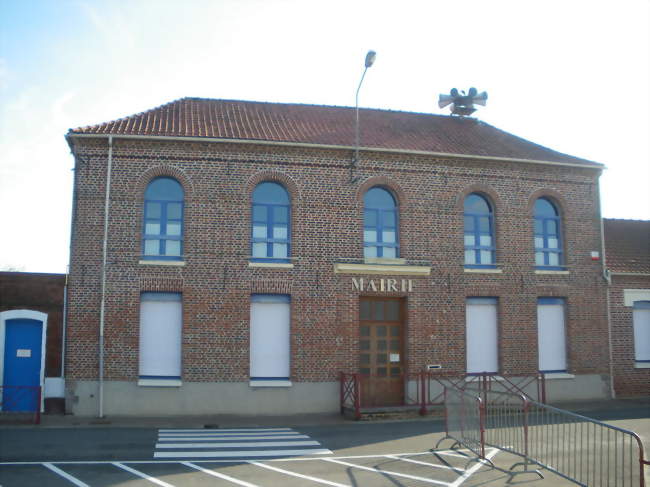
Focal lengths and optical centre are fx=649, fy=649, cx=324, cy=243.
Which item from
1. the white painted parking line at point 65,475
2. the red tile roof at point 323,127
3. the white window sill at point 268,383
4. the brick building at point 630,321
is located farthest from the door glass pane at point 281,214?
the brick building at point 630,321

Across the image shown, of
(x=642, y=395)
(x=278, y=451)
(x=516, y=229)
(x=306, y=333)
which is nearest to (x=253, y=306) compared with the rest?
(x=306, y=333)

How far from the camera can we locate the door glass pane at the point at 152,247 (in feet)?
57.5

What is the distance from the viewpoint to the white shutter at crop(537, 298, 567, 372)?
1955 centimetres

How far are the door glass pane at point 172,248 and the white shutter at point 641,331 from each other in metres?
14.3

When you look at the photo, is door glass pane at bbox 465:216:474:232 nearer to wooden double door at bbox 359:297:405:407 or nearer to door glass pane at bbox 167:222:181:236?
wooden double door at bbox 359:297:405:407

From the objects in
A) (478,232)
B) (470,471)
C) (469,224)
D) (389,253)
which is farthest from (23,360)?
(478,232)

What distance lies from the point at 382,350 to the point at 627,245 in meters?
9.86

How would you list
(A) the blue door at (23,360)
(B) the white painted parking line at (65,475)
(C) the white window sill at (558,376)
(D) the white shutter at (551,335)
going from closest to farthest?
(B) the white painted parking line at (65,475), (A) the blue door at (23,360), (C) the white window sill at (558,376), (D) the white shutter at (551,335)

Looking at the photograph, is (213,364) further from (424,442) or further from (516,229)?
(516,229)

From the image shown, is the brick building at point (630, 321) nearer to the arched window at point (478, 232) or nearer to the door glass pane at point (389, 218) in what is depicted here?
the arched window at point (478, 232)

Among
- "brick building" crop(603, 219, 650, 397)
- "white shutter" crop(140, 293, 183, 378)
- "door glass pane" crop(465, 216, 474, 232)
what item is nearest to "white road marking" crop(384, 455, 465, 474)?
"white shutter" crop(140, 293, 183, 378)

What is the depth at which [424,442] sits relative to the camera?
13211mm

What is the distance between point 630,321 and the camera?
20.5 meters

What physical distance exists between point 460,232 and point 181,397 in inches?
362
